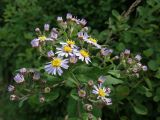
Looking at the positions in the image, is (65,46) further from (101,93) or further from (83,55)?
(101,93)

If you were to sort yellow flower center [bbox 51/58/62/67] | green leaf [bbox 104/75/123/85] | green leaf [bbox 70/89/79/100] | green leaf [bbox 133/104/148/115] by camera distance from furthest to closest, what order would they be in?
1. green leaf [bbox 133/104/148/115]
2. green leaf [bbox 104/75/123/85]
3. green leaf [bbox 70/89/79/100]
4. yellow flower center [bbox 51/58/62/67]

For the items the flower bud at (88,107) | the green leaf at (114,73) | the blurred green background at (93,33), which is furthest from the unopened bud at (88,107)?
the blurred green background at (93,33)

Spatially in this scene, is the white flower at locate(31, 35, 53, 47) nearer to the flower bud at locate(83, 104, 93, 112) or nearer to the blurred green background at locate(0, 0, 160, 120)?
the flower bud at locate(83, 104, 93, 112)

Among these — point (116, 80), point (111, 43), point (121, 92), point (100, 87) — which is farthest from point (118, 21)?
point (100, 87)

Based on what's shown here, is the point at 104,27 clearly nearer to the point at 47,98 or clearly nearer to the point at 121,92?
the point at 121,92

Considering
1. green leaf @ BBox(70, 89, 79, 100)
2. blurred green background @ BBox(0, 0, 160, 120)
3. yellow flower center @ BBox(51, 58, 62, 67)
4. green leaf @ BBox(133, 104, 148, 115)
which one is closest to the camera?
yellow flower center @ BBox(51, 58, 62, 67)

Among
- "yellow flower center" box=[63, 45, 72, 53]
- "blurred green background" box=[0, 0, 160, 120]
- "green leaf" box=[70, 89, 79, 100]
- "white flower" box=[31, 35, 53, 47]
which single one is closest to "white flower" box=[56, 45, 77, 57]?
"yellow flower center" box=[63, 45, 72, 53]

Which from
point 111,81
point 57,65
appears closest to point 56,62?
point 57,65
